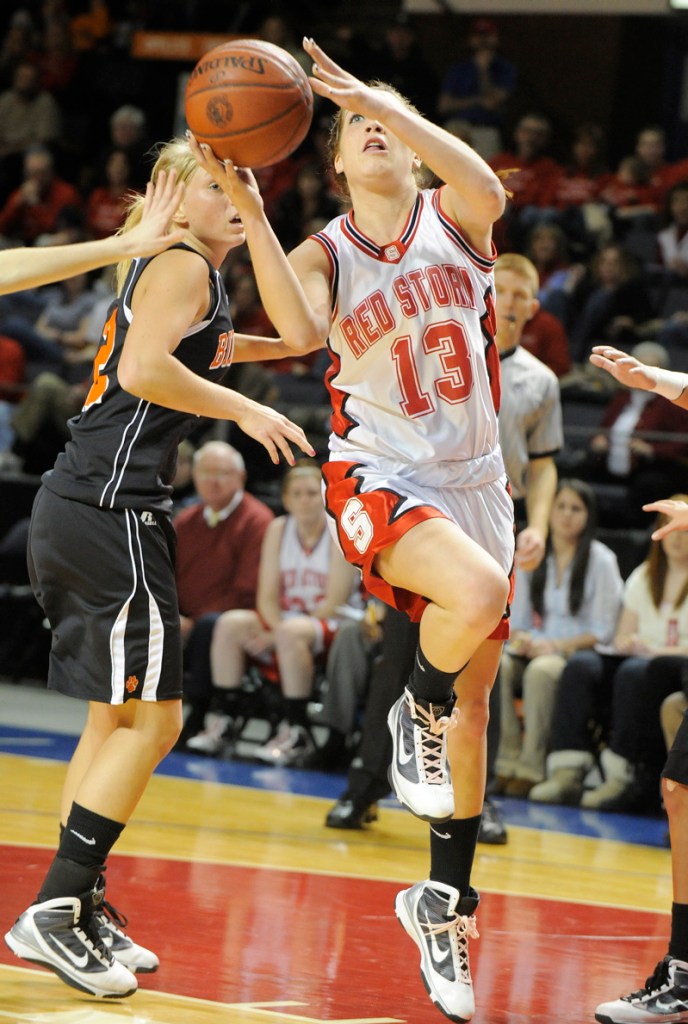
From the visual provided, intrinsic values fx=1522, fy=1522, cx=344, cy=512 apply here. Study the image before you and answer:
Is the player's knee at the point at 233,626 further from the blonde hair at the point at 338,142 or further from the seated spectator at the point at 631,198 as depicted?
the seated spectator at the point at 631,198

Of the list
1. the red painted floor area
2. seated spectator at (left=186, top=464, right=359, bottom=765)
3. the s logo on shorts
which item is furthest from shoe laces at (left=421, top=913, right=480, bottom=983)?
seated spectator at (left=186, top=464, right=359, bottom=765)

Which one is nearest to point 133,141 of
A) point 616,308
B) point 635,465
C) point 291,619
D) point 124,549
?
point 616,308

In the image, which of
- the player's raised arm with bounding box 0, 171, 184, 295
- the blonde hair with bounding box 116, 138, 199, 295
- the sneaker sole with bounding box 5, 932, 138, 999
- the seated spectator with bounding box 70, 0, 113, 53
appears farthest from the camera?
the seated spectator with bounding box 70, 0, 113, 53

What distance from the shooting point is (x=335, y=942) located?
441cm

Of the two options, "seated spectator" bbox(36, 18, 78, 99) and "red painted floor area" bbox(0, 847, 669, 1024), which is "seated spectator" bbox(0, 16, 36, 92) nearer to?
"seated spectator" bbox(36, 18, 78, 99)

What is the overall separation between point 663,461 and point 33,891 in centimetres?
538

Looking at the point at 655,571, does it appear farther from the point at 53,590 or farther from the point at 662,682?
the point at 53,590

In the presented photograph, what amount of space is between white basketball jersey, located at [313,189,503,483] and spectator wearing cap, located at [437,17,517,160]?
10.1 metres

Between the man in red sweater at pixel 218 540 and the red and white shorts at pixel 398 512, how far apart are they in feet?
16.4

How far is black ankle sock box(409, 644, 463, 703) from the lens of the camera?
3656 millimetres

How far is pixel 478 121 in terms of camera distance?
1386 cm

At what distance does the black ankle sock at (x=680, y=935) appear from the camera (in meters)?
3.87

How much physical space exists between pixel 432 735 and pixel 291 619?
15.7ft

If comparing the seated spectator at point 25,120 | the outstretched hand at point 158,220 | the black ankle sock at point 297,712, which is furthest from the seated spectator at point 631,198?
the outstretched hand at point 158,220
